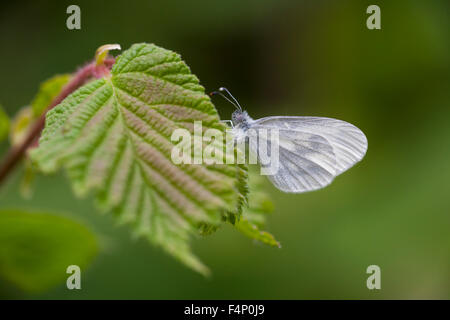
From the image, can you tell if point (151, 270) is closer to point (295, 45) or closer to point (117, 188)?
point (117, 188)

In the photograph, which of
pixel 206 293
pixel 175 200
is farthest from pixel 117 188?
pixel 206 293

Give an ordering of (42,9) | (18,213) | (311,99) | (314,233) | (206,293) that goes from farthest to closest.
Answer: (311,99)
(42,9)
(314,233)
(206,293)
(18,213)

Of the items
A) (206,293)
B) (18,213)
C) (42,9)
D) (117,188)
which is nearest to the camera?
(117,188)

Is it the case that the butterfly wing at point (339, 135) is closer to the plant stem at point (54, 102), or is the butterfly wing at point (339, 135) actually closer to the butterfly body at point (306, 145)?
the butterfly body at point (306, 145)

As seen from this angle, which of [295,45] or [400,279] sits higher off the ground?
[295,45]

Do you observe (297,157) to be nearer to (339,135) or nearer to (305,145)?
(305,145)

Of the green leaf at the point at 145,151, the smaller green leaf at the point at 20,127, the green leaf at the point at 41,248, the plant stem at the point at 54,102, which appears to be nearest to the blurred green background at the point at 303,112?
the green leaf at the point at 41,248

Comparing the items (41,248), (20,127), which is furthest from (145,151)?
(41,248)

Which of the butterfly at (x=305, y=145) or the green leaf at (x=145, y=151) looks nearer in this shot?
the green leaf at (x=145, y=151)
